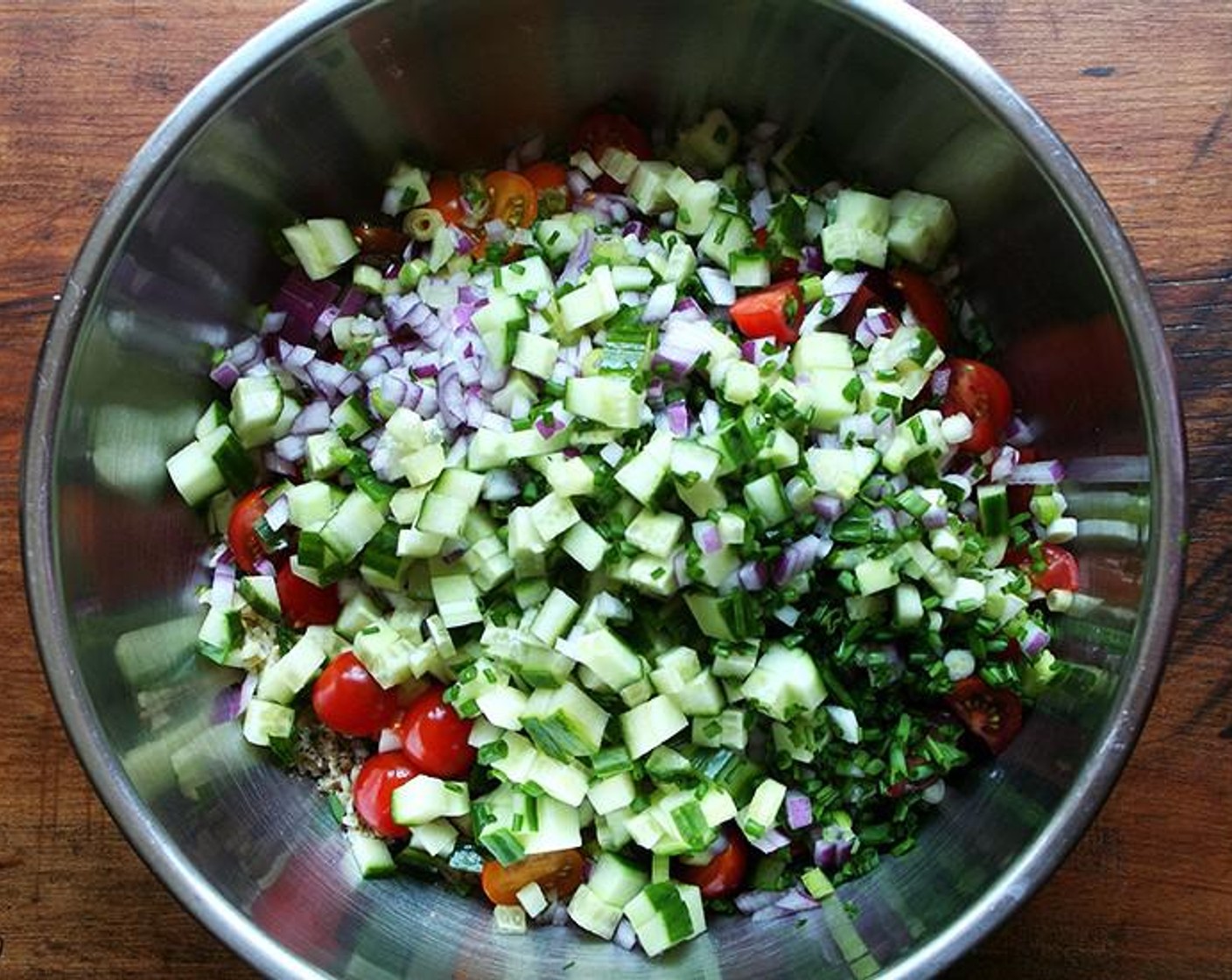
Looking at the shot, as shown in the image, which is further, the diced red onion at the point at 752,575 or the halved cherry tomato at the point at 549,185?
the halved cherry tomato at the point at 549,185

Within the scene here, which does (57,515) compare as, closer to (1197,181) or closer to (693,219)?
(693,219)

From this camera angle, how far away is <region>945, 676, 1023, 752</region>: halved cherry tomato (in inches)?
64.1

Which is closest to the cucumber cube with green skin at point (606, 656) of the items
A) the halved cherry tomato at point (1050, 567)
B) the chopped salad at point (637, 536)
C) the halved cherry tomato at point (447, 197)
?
the chopped salad at point (637, 536)

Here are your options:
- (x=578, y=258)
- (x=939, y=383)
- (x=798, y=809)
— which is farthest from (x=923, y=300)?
(x=798, y=809)

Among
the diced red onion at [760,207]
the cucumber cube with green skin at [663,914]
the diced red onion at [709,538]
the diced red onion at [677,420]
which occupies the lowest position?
the cucumber cube with green skin at [663,914]

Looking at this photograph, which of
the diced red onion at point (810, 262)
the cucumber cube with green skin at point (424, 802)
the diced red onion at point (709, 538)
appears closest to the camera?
the diced red onion at point (709, 538)

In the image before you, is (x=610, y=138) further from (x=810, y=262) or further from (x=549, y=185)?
(x=810, y=262)

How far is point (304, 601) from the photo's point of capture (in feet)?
5.53

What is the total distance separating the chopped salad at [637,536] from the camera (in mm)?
1530

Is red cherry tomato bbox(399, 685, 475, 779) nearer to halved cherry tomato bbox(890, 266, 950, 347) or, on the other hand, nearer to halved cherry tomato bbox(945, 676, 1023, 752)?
halved cherry tomato bbox(945, 676, 1023, 752)

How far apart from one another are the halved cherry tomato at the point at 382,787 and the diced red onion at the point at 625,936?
0.92ft

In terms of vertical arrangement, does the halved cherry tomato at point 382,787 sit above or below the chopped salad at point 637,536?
below

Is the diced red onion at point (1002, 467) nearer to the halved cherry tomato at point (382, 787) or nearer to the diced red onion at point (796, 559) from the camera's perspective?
the diced red onion at point (796, 559)

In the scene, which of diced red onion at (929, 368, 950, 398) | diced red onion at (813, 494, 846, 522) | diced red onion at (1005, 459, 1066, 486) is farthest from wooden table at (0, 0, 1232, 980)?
diced red onion at (813, 494, 846, 522)
